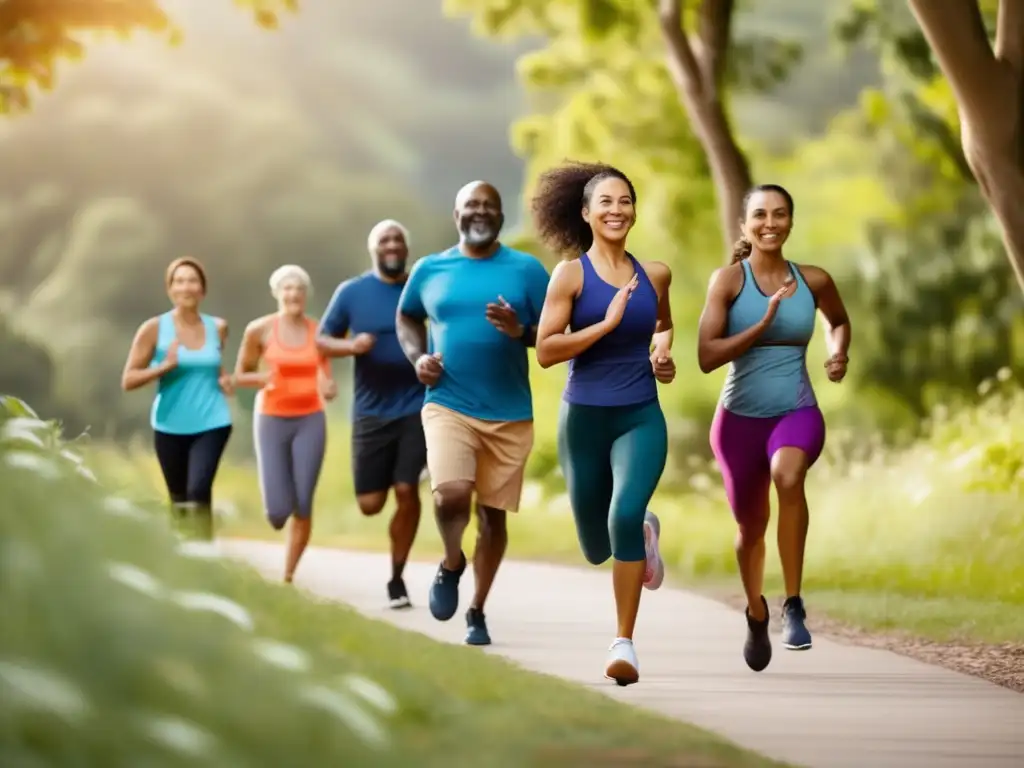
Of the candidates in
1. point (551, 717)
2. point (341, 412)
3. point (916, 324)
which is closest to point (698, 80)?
point (916, 324)

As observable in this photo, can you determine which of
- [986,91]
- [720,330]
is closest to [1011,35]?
[986,91]

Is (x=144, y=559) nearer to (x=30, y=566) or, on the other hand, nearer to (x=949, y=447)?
(x=30, y=566)

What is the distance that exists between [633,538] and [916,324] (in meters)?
13.9

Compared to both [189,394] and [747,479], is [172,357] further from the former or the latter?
[747,479]

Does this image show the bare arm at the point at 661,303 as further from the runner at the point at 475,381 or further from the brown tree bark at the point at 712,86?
the brown tree bark at the point at 712,86

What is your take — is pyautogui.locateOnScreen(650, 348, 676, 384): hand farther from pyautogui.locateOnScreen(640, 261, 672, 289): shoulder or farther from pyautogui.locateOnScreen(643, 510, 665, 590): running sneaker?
pyautogui.locateOnScreen(643, 510, 665, 590): running sneaker

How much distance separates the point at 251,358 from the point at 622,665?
4.74 metres

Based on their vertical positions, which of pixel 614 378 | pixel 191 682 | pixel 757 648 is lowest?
pixel 191 682

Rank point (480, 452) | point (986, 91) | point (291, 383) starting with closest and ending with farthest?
point (480, 452)
point (986, 91)
point (291, 383)

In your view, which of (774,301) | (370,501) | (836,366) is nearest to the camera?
(774,301)

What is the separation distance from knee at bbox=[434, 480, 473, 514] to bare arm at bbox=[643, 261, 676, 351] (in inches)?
52.5

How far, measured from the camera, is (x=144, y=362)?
11.7 metres

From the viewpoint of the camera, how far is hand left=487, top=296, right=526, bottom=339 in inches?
369

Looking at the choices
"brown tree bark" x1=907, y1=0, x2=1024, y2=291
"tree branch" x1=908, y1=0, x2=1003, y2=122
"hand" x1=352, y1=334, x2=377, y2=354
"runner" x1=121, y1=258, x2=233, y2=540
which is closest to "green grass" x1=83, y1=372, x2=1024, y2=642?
"runner" x1=121, y1=258, x2=233, y2=540
